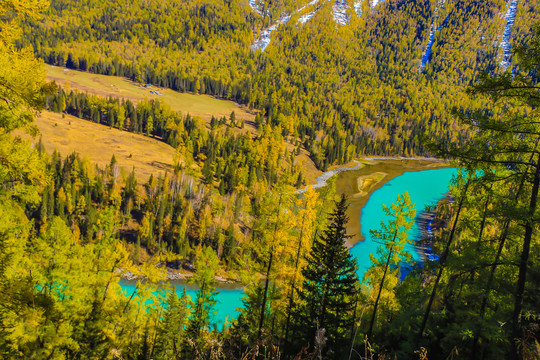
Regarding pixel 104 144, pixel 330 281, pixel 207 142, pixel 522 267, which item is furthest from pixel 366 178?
pixel 522 267

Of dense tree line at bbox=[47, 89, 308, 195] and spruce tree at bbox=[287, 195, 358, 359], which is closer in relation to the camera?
spruce tree at bbox=[287, 195, 358, 359]

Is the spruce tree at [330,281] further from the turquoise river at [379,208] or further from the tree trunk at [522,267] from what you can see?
the turquoise river at [379,208]

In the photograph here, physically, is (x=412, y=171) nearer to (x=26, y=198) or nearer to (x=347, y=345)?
(x=347, y=345)

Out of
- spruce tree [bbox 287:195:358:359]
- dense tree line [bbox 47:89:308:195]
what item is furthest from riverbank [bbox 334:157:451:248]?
spruce tree [bbox 287:195:358:359]

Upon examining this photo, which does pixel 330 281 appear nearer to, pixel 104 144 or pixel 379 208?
pixel 379 208

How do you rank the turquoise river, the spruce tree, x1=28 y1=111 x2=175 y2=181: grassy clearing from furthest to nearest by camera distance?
x1=28 y1=111 x2=175 y2=181: grassy clearing
the turquoise river
the spruce tree

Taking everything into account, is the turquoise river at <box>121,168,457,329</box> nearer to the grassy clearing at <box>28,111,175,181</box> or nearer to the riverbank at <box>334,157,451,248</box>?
the riverbank at <box>334,157,451,248</box>
